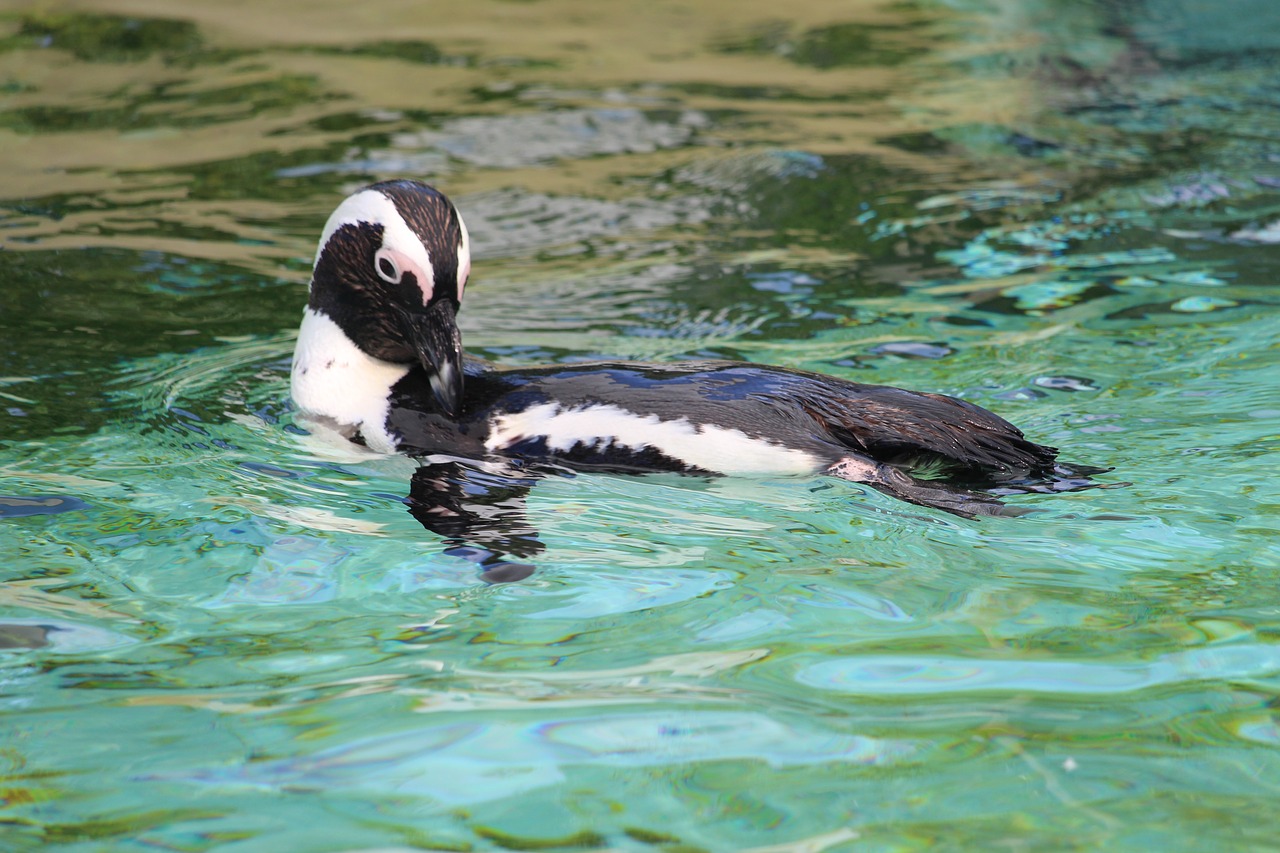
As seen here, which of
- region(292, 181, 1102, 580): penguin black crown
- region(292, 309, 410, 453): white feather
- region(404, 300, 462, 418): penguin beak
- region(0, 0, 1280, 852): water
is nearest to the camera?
region(0, 0, 1280, 852): water

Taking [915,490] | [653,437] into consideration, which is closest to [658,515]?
[653,437]

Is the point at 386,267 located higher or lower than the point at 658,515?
higher

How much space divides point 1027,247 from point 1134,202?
950 mm

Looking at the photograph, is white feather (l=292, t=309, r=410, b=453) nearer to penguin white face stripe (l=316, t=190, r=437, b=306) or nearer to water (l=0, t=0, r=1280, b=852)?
water (l=0, t=0, r=1280, b=852)

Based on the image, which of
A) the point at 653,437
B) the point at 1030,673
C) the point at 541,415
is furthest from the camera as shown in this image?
the point at 541,415

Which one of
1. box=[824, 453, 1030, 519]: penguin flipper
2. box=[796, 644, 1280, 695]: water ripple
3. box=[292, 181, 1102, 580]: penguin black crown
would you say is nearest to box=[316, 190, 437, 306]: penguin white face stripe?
box=[292, 181, 1102, 580]: penguin black crown

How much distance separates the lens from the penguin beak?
13.2ft

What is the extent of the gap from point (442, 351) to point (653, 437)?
68 cm

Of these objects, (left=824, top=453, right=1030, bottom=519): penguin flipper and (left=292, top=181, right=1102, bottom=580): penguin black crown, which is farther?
(left=292, top=181, right=1102, bottom=580): penguin black crown

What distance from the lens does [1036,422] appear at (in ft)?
15.0

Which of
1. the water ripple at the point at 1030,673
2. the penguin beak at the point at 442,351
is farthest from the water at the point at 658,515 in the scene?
the penguin beak at the point at 442,351

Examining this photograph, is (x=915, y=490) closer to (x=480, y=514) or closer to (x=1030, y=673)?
Result: (x=1030, y=673)

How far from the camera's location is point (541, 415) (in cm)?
397

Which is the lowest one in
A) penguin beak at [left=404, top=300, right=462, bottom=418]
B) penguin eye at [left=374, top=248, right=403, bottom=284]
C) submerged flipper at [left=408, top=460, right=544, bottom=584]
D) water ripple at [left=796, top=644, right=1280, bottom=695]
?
water ripple at [left=796, top=644, right=1280, bottom=695]
